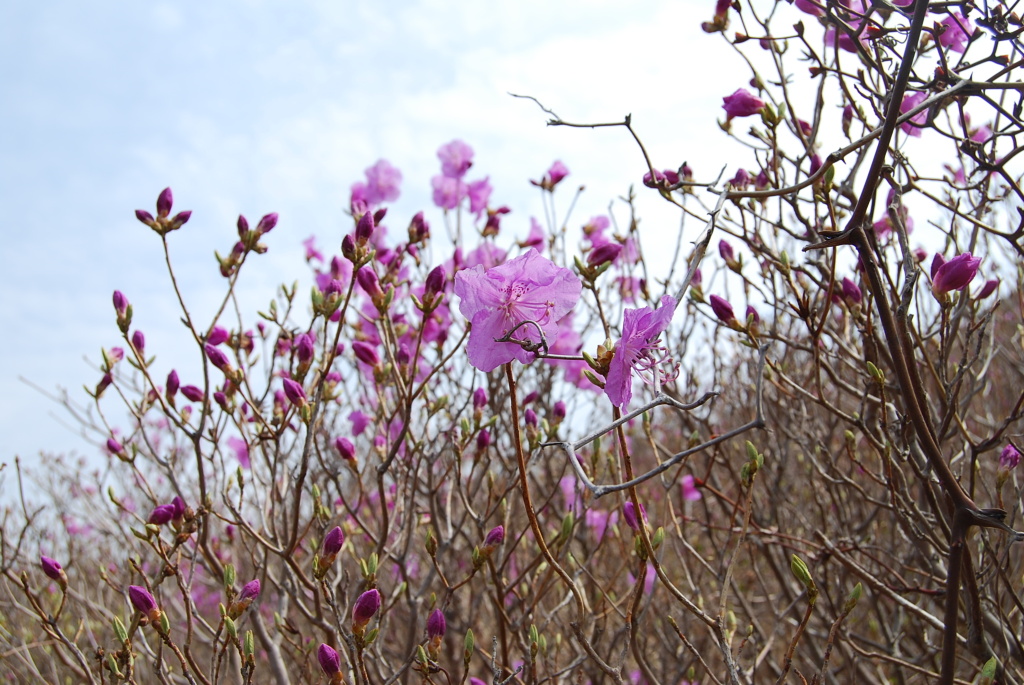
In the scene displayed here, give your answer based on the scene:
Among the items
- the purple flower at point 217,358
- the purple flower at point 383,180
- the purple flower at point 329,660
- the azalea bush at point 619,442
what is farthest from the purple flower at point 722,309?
the purple flower at point 383,180

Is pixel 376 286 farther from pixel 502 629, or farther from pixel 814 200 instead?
pixel 814 200

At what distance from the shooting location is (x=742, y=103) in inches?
87.6

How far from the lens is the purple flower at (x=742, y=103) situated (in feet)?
7.28

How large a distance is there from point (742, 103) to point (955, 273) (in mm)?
894

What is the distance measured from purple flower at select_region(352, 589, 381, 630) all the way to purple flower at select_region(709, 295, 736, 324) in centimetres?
117

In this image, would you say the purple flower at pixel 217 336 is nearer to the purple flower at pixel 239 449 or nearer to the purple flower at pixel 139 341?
the purple flower at pixel 139 341

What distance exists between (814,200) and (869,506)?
2.09 meters

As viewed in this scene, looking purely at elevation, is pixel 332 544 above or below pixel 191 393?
below

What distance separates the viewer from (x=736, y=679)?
1318 mm

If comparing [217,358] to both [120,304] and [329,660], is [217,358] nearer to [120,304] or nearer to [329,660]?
[120,304]

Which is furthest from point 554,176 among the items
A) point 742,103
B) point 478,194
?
point 742,103

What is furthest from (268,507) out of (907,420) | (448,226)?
(907,420)

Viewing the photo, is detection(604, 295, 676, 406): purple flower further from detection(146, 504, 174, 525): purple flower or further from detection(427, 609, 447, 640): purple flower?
detection(146, 504, 174, 525): purple flower

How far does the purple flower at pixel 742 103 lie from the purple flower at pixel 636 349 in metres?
1.13
